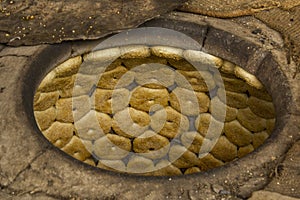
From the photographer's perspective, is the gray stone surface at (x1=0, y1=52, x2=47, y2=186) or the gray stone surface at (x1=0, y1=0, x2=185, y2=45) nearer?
the gray stone surface at (x1=0, y1=52, x2=47, y2=186)

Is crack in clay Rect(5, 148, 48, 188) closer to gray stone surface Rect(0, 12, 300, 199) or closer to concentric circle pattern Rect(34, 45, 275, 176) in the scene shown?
gray stone surface Rect(0, 12, 300, 199)

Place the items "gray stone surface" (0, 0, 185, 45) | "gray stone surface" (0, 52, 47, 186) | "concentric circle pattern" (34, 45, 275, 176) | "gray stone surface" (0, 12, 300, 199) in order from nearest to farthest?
"gray stone surface" (0, 12, 300, 199) < "gray stone surface" (0, 52, 47, 186) < "gray stone surface" (0, 0, 185, 45) < "concentric circle pattern" (34, 45, 275, 176)

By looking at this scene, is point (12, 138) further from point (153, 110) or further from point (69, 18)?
point (153, 110)

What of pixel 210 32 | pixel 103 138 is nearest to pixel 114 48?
pixel 210 32

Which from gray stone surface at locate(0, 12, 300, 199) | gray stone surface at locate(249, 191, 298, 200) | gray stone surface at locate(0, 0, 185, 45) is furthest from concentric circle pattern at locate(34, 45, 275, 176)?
gray stone surface at locate(249, 191, 298, 200)

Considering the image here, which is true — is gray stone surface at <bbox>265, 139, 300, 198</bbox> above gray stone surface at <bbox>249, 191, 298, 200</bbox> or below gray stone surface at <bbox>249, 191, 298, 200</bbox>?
above

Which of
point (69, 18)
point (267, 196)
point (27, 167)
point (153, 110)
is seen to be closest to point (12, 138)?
point (27, 167)

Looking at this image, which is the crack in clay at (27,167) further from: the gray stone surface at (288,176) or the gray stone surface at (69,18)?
the gray stone surface at (288,176)

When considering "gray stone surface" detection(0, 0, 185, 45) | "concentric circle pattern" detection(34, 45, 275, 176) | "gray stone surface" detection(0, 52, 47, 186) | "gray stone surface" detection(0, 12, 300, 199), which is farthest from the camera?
"concentric circle pattern" detection(34, 45, 275, 176)

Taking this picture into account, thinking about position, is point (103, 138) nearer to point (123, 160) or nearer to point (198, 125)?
point (123, 160)
